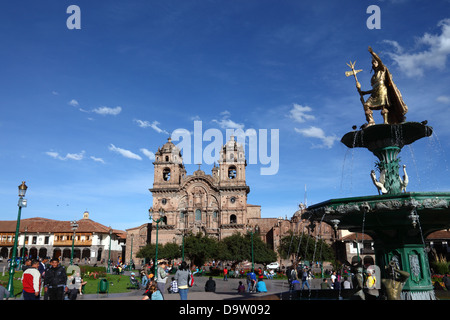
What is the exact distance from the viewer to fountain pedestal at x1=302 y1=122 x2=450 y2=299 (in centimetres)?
707

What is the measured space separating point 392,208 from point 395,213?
0.43 metres

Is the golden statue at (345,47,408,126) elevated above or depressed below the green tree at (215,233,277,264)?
above

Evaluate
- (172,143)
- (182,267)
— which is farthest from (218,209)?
(182,267)

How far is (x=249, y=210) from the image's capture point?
197 feet

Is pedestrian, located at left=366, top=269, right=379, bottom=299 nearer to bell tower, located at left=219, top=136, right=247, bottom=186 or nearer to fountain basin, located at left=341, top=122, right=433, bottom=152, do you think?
fountain basin, located at left=341, top=122, right=433, bottom=152

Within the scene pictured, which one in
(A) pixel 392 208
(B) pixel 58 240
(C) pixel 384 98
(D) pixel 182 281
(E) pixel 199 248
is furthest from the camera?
(B) pixel 58 240

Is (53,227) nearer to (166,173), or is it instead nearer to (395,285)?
(166,173)

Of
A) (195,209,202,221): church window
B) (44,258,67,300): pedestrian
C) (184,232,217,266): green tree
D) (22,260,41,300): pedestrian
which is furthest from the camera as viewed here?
(195,209,202,221): church window

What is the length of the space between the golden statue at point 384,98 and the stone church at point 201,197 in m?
41.3

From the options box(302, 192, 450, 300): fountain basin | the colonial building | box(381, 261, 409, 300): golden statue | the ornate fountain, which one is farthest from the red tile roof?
box(381, 261, 409, 300): golden statue

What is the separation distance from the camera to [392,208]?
709 centimetres

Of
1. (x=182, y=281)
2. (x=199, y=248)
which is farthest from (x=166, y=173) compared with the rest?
(x=182, y=281)
